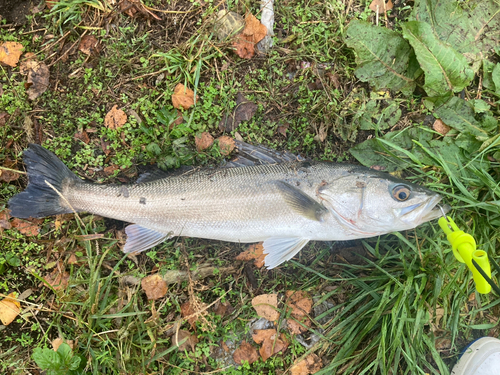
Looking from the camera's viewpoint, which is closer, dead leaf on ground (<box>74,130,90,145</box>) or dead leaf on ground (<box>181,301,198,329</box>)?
dead leaf on ground (<box>181,301,198,329</box>)

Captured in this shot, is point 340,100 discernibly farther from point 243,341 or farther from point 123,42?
point 243,341

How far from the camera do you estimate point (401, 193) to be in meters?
3.13

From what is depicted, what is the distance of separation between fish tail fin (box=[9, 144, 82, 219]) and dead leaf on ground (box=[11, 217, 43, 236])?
32 cm

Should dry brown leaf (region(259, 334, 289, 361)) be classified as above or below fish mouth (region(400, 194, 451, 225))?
below

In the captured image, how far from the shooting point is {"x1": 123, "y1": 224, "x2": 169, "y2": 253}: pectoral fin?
350 cm

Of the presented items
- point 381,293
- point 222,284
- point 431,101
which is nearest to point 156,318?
point 222,284

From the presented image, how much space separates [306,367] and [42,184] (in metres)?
3.53

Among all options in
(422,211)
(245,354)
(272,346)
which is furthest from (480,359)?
(245,354)

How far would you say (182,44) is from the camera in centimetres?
382

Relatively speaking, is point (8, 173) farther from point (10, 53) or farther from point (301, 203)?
point (301, 203)

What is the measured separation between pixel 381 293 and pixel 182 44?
143 inches

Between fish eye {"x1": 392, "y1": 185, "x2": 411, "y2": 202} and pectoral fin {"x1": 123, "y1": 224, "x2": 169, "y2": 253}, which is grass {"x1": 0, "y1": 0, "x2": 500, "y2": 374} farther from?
fish eye {"x1": 392, "y1": 185, "x2": 411, "y2": 202}

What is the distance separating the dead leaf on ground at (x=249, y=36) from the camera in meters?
3.81

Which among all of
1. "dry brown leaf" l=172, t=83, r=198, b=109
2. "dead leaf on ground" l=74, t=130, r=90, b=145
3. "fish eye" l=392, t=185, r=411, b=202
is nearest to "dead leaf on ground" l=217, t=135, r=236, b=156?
"dry brown leaf" l=172, t=83, r=198, b=109
